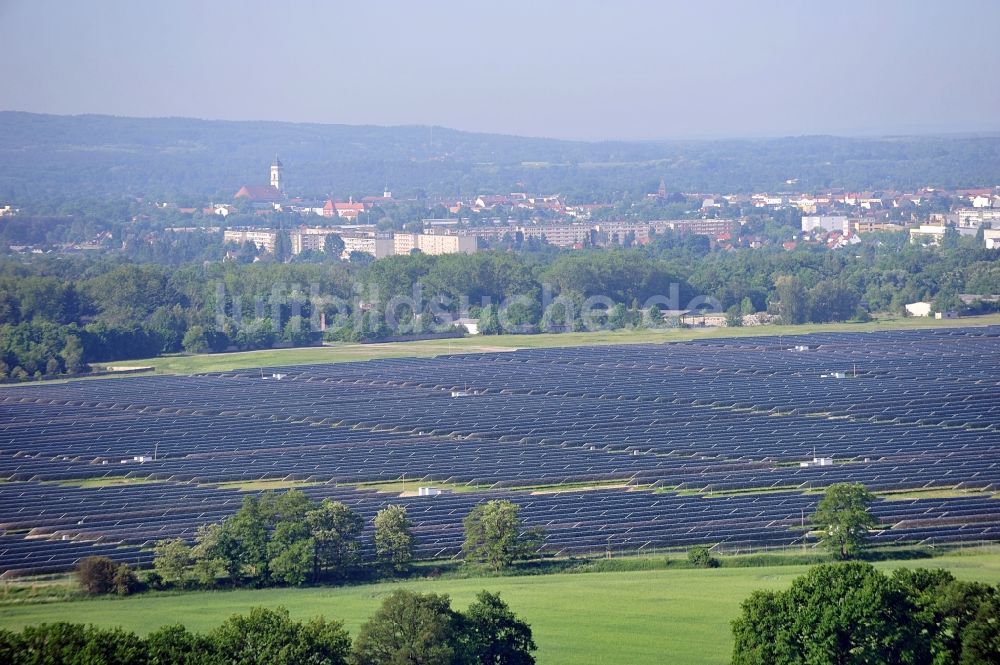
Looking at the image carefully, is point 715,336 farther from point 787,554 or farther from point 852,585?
point 852,585

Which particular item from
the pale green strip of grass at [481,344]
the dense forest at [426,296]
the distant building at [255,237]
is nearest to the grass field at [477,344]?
the pale green strip of grass at [481,344]

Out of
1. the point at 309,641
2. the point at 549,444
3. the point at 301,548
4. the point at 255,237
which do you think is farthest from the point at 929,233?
the point at 309,641

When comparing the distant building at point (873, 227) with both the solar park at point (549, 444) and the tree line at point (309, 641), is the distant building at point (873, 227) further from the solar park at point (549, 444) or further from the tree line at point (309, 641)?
the tree line at point (309, 641)

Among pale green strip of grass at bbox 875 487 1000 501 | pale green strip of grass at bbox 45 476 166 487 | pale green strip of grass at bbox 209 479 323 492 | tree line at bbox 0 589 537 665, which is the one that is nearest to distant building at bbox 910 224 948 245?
pale green strip of grass at bbox 875 487 1000 501

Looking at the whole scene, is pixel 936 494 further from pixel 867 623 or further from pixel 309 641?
pixel 309 641

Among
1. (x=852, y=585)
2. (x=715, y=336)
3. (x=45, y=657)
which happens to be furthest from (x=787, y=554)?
(x=715, y=336)

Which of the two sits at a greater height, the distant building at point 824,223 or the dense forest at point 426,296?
the dense forest at point 426,296

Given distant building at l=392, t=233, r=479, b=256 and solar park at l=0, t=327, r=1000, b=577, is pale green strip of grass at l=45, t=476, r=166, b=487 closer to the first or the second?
solar park at l=0, t=327, r=1000, b=577
